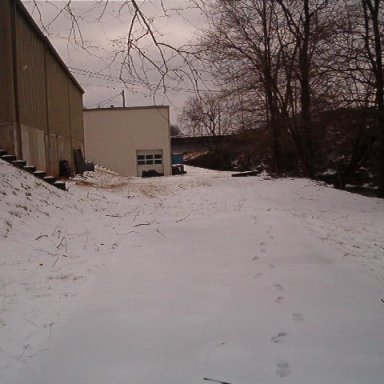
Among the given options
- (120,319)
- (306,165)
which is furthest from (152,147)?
(120,319)

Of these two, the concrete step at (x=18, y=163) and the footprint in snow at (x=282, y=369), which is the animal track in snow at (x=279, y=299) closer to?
the footprint in snow at (x=282, y=369)

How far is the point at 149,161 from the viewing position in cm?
4388

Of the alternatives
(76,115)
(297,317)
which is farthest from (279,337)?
(76,115)

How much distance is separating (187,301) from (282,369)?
1.66 m

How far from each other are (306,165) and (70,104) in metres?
13.9

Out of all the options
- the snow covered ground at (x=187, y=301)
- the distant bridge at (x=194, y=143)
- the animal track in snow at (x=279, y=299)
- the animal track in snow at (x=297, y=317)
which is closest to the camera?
the snow covered ground at (x=187, y=301)

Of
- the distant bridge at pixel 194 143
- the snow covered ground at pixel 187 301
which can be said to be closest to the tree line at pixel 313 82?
the snow covered ground at pixel 187 301

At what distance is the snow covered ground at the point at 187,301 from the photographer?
3639 mm

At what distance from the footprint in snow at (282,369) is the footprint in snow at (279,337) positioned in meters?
0.36

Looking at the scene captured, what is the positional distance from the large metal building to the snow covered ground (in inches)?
251

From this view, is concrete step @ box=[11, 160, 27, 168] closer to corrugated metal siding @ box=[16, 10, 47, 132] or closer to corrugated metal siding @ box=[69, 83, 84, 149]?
corrugated metal siding @ box=[16, 10, 47, 132]

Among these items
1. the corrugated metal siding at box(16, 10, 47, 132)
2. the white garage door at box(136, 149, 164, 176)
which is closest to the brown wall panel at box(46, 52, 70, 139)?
the corrugated metal siding at box(16, 10, 47, 132)

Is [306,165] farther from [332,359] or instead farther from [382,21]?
[332,359]

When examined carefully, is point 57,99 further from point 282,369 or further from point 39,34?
point 282,369
